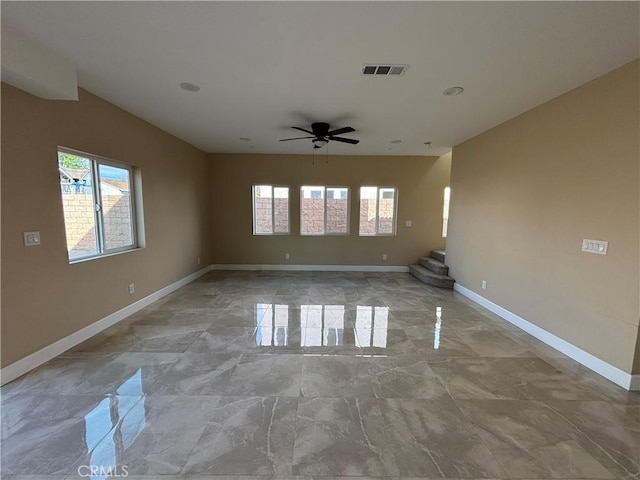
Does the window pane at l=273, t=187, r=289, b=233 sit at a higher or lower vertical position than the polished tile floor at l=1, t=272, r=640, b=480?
higher

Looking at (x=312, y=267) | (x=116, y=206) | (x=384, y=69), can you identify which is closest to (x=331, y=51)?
(x=384, y=69)

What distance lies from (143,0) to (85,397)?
290 centimetres

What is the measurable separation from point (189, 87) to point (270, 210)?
3.83 m

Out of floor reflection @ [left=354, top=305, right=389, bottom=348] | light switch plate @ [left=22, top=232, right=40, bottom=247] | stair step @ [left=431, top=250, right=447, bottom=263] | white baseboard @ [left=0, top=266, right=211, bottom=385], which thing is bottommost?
floor reflection @ [left=354, top=305, right=389, bottom=348]

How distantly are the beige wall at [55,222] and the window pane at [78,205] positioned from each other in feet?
0.51

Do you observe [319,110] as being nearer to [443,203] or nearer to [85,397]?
[85,397]

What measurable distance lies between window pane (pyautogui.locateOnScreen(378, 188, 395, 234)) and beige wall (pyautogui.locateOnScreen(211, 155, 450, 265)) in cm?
19

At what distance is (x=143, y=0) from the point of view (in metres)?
1.65

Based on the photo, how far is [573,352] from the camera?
273cm

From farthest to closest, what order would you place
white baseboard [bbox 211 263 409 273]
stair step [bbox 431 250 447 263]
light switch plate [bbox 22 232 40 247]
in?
white baseboard [bbox 211 263 409 273], stair step [bbox 431 250 447 263], light switch plate [bbox 22 232 40 247]

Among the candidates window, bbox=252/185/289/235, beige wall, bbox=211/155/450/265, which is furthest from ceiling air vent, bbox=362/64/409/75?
window, bbox=252/185/289/235

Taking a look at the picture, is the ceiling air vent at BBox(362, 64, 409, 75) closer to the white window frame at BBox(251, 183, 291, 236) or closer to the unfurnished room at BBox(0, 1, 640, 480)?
the unfurnished room at BBox(0, 1, 640, 480)

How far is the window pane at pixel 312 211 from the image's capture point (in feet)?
21.2

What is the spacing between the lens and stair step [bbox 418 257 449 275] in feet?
17.7
